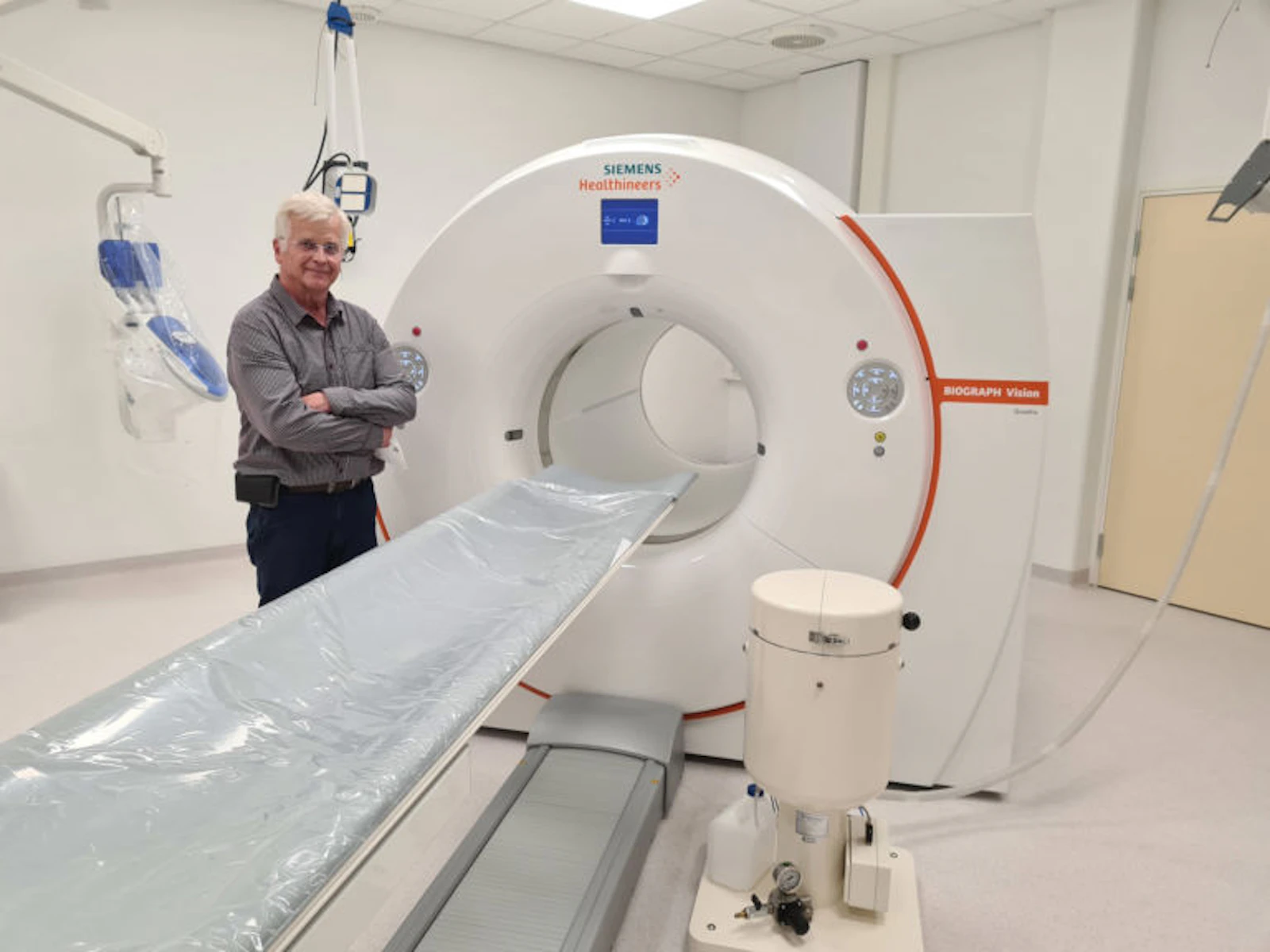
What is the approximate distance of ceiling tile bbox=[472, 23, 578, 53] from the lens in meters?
3.73

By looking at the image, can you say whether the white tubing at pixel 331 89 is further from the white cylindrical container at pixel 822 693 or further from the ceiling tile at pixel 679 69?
the white cylindrical container at pixel 822 693

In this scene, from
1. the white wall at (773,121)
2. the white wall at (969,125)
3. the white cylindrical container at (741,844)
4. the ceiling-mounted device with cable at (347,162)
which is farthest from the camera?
the white wall at (773,121)

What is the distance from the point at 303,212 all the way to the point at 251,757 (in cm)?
111

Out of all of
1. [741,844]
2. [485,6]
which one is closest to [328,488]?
[741,844]

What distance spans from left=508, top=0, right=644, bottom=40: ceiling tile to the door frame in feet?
6.72

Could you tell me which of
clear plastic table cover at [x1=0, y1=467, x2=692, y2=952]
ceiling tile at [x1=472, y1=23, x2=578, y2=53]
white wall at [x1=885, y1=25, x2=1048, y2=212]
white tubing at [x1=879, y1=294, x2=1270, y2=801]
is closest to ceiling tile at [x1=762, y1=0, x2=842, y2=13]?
white wall at [x1=885, y1=25, x2=1048, y2=212]

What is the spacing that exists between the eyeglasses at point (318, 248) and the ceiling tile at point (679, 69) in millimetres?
3012

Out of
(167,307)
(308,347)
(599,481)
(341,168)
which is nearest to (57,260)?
(167,307)

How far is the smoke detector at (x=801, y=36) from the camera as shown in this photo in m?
3.70

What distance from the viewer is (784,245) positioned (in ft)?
5.55

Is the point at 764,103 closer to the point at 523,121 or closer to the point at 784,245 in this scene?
the point at 523,121

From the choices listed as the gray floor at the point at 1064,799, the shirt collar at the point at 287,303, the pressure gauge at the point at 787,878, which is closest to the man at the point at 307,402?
the shirt collar at the point at 287,303

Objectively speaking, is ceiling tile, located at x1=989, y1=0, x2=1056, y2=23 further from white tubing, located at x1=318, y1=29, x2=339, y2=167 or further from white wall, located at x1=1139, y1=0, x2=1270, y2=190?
white tubing, located at x1=318, y1=29, x2=339, y2=167

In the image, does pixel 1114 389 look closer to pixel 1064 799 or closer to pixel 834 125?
pixel 834 125
